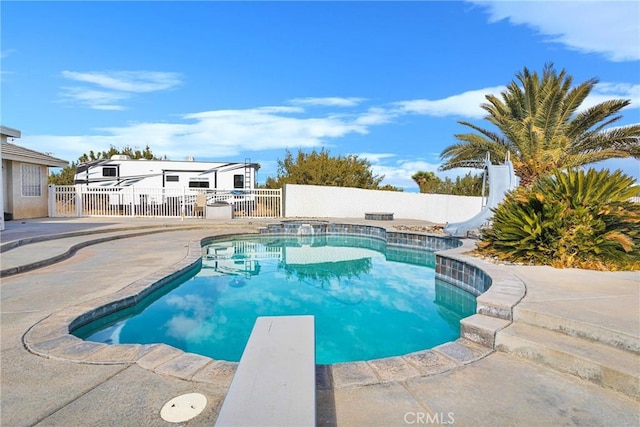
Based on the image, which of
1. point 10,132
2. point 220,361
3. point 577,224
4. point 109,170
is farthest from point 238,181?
point 220,361

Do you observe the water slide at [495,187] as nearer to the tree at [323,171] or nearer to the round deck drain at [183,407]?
the round deck drain at [183,407]

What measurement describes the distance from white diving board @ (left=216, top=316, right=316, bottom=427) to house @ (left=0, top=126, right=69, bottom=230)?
13516mm

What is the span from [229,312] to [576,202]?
18.6ft

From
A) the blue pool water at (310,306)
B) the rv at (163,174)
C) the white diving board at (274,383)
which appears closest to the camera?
the white diving board at (274,383)

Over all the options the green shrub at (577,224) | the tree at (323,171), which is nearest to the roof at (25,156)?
the tree at (323,171)

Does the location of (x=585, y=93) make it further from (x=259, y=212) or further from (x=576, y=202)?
(x=259, y=212)

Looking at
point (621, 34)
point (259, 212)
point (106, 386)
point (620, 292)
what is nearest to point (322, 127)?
point (259, 212)

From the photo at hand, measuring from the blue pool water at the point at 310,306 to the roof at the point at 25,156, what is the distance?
870cm

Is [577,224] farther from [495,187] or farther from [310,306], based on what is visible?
[310,306]

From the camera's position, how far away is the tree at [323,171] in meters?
21.0

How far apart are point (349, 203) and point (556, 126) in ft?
30.6

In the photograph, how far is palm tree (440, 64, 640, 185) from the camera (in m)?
10.9

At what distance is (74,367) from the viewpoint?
2359 millimetres

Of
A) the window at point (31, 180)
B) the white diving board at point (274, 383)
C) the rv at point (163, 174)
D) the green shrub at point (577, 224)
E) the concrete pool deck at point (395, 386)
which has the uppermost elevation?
the rv at point (163, 174)
